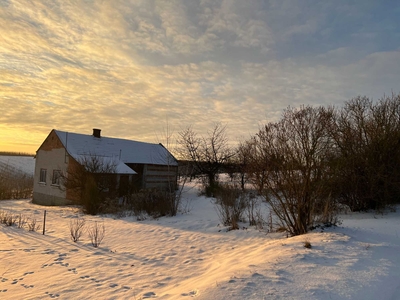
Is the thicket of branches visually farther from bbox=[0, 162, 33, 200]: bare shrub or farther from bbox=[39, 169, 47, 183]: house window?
bbox=[0, 162, 33, 200]: bare shrub

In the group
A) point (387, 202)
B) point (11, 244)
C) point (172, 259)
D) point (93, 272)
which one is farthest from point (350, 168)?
point (11, 244)

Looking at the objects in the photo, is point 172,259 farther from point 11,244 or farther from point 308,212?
point 11,244

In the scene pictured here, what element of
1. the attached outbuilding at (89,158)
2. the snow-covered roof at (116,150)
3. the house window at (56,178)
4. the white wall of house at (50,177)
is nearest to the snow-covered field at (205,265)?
the attached outbuilding at (89,158)

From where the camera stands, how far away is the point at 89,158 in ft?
62.2

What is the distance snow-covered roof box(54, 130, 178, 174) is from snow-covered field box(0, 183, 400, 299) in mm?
11678

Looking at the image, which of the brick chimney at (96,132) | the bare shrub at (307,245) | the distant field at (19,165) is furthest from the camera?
the distant field at (19,165)

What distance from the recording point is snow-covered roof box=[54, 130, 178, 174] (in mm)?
20797

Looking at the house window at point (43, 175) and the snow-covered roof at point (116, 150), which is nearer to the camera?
the snow-covered roof at point (116, 150)

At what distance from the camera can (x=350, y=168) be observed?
37.7 ft

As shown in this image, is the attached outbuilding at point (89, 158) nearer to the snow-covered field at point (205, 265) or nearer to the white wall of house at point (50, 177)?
the white wall of house at point (50, 177)

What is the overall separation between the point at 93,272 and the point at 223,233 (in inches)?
167

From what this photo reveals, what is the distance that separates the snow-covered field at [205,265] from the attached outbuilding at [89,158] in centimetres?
1019

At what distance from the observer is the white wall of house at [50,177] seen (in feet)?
68.1

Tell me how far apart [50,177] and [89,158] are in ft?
17.2
